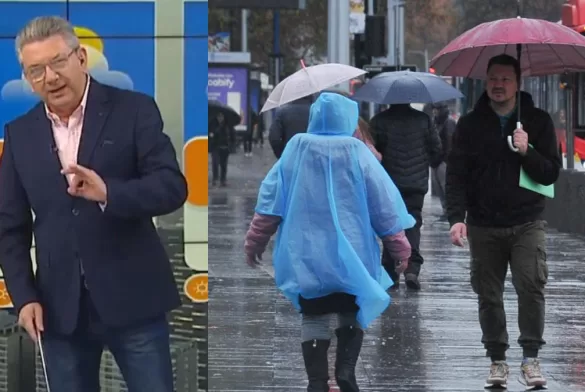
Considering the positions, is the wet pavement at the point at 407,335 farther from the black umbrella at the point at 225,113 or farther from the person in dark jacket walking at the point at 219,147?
the black umbrella at the point at 225,113

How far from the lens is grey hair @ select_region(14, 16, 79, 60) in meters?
4.21

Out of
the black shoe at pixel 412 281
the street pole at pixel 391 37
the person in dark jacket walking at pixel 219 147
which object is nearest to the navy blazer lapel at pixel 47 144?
the black shoe at pixel 412 281

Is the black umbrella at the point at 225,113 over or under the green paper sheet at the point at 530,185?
under

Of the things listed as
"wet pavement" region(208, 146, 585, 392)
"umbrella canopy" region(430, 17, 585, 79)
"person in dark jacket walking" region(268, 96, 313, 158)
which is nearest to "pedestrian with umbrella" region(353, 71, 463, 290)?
"wet pavement" region(208, 146, 585, 392)

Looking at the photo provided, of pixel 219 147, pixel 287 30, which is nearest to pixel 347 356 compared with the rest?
→ pixel 219 147

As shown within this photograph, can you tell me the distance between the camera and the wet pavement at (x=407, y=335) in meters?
7.80

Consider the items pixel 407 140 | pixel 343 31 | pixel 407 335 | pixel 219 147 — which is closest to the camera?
pixel 407 335

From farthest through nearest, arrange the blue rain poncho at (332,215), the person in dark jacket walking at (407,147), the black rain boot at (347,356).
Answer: the person in dark jacket walking at (407,147)
the black rain boot at (347,356)
the blue rain poncho at (332,215)

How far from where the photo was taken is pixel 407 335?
9312 mm

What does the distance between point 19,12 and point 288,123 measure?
24.4 feet

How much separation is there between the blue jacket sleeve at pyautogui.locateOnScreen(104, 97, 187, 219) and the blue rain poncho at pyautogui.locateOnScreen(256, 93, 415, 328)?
6.89ft

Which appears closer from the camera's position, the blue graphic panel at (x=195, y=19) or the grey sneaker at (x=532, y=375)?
the blue graphic panel at (x=195, y=19)

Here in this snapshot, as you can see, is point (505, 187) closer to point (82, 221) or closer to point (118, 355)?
point (118, 355)

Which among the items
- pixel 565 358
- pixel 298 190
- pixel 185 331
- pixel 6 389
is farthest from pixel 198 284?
pixel 565 358
